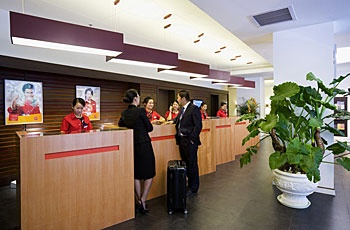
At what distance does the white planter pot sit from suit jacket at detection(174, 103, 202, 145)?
4.39 ft

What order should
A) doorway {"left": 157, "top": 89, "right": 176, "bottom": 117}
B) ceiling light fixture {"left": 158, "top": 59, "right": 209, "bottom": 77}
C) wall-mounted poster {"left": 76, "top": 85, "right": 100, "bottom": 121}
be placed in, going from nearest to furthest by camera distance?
ceiling light fixture {"left": 158, "top": 59, "right": 209, "bottom": 77}, wall-mounted poster {"left": 76, "top": 85, "right": 100, "bottom": 121}, doorway {"left": 157, "top": 89, "right": 176, "bottom": 117}

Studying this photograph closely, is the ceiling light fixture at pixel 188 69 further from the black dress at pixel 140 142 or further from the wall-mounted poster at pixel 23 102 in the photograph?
the wall-mounted poster at pixel 23 102

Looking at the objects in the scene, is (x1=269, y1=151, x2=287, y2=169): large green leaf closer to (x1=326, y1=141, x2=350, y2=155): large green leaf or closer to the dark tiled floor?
the dark tiled floor

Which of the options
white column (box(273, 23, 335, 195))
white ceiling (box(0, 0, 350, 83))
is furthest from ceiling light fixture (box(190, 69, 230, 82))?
white column (box(273, 23, 335, 195))

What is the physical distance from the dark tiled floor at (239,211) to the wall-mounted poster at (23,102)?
140 centimetres

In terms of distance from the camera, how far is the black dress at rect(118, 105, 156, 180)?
117 inches

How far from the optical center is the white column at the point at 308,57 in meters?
3.70

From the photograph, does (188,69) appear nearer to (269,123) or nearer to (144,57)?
(144,57)

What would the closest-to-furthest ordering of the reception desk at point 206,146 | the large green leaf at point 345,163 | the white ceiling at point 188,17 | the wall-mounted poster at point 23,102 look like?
the large green leaf at point 345,163 < the white ceiling at point 188,17 < the reception desk at point 206,146 < the wall-mounted poster at point 23,102

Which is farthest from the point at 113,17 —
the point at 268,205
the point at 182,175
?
the point at 268,205

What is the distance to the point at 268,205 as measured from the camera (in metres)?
3.27

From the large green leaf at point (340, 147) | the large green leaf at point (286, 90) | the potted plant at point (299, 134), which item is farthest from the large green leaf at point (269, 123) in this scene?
the large green leaf at point (340, 147)

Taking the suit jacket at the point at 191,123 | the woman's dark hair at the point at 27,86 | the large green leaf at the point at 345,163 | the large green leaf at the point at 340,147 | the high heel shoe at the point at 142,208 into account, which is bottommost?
the high heel shoe at the point at 142,208

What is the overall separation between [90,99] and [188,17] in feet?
11.0
